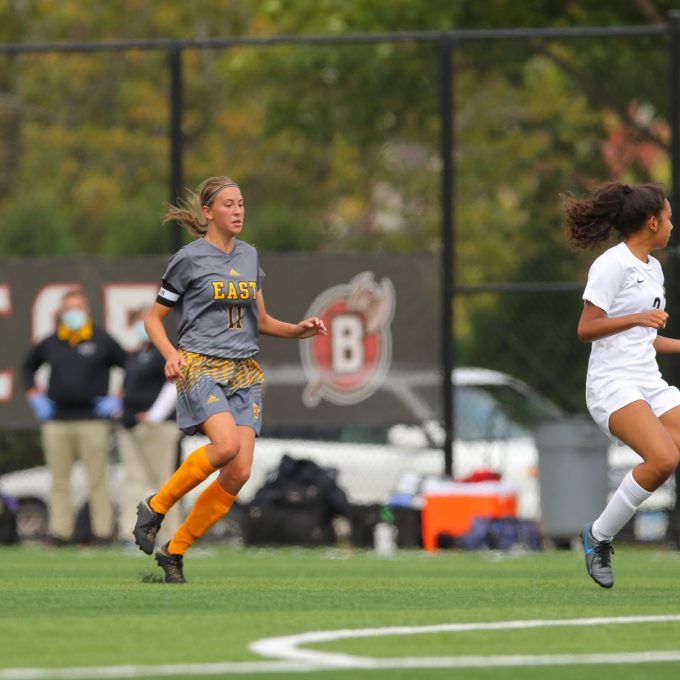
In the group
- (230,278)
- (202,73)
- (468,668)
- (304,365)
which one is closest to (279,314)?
(304,365)

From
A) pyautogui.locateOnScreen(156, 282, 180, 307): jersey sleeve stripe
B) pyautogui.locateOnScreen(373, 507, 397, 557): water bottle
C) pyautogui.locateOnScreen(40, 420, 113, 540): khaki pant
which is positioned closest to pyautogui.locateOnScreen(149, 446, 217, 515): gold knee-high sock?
pyautogui.locateOnScreen(156, 282, 180, 307): jersey sleeve stripe

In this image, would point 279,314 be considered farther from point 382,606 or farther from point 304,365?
point 382,606

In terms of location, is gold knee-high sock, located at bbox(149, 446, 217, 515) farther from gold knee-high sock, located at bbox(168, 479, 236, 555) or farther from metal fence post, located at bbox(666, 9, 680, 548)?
metal fence post, located at bbox(666, 9, 680, 548)

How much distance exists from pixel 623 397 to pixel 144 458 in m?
7.56

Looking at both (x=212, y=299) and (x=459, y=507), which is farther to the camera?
(x=459, y=507)

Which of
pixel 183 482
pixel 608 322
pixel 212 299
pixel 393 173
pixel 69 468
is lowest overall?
pixel 183 482

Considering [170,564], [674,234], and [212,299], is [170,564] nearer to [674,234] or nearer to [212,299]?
[212,299]

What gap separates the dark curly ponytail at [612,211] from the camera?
9133mm

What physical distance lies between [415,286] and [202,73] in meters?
16.3

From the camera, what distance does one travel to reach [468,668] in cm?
592

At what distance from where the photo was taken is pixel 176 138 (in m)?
16.8

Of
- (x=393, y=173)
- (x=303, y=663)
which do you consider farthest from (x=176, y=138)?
(x=303, y=663)

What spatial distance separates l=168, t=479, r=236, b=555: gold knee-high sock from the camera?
31.4 feet

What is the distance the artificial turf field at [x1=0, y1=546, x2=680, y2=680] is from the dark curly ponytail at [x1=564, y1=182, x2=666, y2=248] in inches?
67.0
